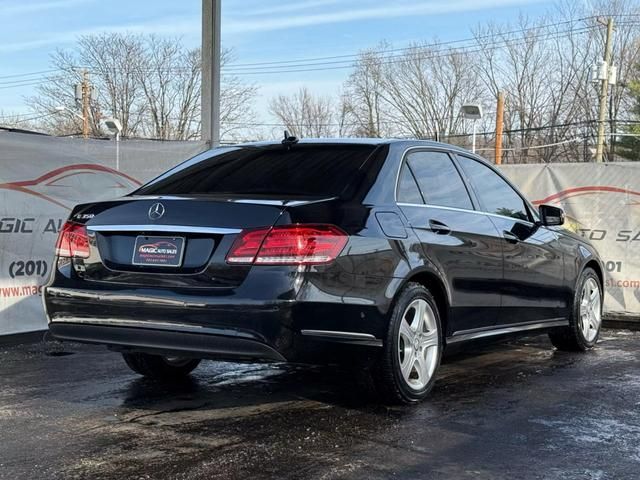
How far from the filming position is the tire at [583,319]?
673 cm

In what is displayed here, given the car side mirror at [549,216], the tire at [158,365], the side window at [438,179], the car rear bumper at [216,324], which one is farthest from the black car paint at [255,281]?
the car side mirror at [549,216]

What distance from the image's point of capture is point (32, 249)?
735cm

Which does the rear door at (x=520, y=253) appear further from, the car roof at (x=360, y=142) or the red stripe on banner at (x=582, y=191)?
the red stripe on banner at (x=582, y=191)

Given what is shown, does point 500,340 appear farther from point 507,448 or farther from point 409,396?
point 507,448

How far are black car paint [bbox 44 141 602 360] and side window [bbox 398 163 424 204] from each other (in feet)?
0.23

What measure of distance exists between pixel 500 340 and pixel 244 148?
229cm

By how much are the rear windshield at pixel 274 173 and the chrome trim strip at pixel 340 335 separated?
0.78m

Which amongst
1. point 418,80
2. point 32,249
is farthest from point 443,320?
point 418,80

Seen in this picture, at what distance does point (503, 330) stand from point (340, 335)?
192cm

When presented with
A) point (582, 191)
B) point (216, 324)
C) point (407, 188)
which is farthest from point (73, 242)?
point (582, 191)

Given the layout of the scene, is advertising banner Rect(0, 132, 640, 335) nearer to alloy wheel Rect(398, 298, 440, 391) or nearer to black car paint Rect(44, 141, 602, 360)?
black car paint Rect(44, 141, 602, 360)

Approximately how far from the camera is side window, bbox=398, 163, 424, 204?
4.84m

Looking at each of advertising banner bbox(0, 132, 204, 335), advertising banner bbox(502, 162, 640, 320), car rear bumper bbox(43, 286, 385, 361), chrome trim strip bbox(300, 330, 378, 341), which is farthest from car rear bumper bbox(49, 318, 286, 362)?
advertising banner bbox(502, 162, 640, 320)

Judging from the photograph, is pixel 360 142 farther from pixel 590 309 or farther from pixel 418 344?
pixel 590 309
